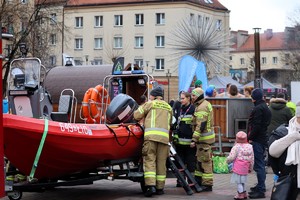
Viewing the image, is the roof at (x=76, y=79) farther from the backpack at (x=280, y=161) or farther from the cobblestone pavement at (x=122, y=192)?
the backpack at (x=280, y=161)

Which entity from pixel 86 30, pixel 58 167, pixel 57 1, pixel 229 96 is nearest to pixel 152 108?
pixel 58 167

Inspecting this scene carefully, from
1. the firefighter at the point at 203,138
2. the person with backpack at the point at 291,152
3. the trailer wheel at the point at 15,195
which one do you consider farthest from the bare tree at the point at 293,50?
the person with backpack at the point at 291,152

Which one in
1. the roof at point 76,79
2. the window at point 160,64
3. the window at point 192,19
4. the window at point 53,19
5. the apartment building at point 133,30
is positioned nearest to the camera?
the roof at point 76,79

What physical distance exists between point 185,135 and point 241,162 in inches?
62.2

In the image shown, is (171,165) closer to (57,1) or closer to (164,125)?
(164,125)

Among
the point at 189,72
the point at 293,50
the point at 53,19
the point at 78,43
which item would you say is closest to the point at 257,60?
the point at 189,72

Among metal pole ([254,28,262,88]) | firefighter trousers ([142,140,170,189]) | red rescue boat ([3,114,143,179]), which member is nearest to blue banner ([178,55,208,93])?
metal pole ([254,28,262,88])

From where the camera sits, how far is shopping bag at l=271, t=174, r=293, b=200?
6844mm

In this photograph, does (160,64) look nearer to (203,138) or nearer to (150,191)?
(203,138)

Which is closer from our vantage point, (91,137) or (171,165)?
(91,137)

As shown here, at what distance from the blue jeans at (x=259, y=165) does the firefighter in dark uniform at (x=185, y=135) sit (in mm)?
1406

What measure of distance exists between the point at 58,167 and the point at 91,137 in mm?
697

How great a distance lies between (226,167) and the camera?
1531cm

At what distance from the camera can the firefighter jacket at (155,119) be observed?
1147 cm
